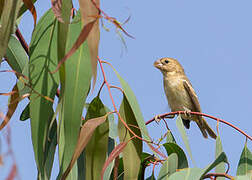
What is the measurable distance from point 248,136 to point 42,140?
1.09 m

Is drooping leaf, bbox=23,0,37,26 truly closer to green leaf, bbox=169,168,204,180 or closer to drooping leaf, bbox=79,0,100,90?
drooping leaf, bbox=79,0,100,90

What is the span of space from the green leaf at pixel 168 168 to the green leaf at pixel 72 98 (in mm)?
587

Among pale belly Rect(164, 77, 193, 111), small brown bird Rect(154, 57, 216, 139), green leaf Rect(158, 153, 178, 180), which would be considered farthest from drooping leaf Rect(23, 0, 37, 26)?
pale belly Rect(164, 77, 193, 111)

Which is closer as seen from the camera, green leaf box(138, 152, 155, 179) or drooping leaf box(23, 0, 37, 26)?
drooping leaf box(23, 0, 37, 26)

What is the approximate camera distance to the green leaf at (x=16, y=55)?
8.93 feet

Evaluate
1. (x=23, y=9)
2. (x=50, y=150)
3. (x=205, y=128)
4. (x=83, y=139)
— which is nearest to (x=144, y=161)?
(x=50, y=150)

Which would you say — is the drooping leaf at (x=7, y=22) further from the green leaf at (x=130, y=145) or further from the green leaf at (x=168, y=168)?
the green leaf at (x=168, y=168)

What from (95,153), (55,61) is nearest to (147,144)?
(95,153)

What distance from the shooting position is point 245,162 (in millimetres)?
2857

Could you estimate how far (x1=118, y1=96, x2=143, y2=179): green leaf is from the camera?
2441 millimetres

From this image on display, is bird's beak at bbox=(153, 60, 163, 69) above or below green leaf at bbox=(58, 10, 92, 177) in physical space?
above

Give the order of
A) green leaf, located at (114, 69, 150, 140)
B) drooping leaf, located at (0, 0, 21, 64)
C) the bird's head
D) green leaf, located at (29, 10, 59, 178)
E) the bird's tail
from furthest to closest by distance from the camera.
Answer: the bird's head < the bird's tail < green leaf, located at (114, 69, 150, 140) < green leaf, located at (29, 10, 59, 178) < drooping leaf, located at (0, 0, 21, 64)

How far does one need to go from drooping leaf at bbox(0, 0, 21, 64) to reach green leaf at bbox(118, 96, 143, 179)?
787 mm

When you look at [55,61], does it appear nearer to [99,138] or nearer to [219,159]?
[99,138]
